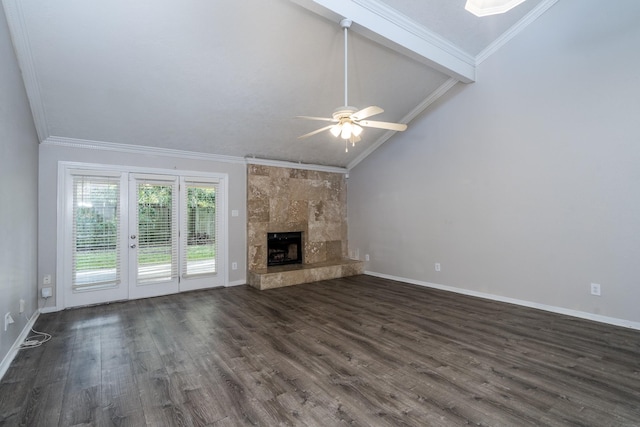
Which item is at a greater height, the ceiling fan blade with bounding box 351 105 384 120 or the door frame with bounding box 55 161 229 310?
the ceiling fan blade with bounding box 351 105 384 120

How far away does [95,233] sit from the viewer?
14.3 ft

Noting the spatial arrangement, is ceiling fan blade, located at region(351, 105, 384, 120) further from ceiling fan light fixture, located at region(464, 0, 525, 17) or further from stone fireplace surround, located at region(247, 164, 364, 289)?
stone fireplace surround, located at region(247, 164, 364, 289)

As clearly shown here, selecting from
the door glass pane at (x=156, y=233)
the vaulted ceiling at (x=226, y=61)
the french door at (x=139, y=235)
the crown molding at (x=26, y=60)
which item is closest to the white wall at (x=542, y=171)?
the vaulted ceiling at (x=226, y=61)

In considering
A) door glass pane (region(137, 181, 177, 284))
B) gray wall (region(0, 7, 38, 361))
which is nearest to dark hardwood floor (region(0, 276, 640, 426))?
gray wall (region(0, 7, 38, 361))

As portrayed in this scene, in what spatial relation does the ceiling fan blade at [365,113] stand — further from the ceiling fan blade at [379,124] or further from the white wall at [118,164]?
the white wall at [118,164]

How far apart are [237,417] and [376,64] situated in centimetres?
429

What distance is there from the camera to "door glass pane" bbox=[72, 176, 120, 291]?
4234 millimetres

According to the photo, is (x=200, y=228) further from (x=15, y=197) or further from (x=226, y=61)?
(x=226, y=61)

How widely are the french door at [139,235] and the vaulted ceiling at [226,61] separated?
0.66 m

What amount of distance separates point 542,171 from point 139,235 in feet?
19.4

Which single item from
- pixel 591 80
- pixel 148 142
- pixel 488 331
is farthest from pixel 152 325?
pixel 591 80

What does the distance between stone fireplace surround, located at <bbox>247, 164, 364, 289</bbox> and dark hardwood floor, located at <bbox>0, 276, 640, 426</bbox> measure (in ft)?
5.41

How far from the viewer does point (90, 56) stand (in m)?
3.12

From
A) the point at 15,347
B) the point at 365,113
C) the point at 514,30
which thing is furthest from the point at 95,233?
the point at 514,30
